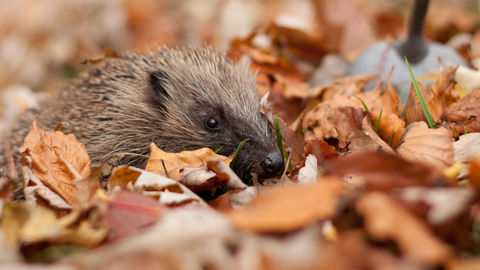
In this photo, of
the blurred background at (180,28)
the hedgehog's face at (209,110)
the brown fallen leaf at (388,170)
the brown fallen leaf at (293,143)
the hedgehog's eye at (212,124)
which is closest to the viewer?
the brown fallen leaf at (388,170)

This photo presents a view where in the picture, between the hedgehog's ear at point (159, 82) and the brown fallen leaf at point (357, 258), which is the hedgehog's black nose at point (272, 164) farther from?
the brown fallen leaf at point (357, 258)

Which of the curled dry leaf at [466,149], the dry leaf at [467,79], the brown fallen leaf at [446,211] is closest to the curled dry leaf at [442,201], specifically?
the brown fallen leaf at [446,211]

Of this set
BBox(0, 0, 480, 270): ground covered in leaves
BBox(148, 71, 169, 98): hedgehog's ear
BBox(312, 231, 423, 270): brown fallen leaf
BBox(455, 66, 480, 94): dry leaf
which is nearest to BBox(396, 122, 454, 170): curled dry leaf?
BBox(0, 0, 480, 270): ground covered in leaves

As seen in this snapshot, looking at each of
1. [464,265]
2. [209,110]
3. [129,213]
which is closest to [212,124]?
[209,110]

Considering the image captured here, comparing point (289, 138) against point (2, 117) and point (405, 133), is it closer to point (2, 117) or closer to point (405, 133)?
point (405, 133)

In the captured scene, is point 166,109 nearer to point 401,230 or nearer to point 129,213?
point 129,213

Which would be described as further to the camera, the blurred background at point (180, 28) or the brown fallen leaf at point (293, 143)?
the blurred background at point (180, 28)
